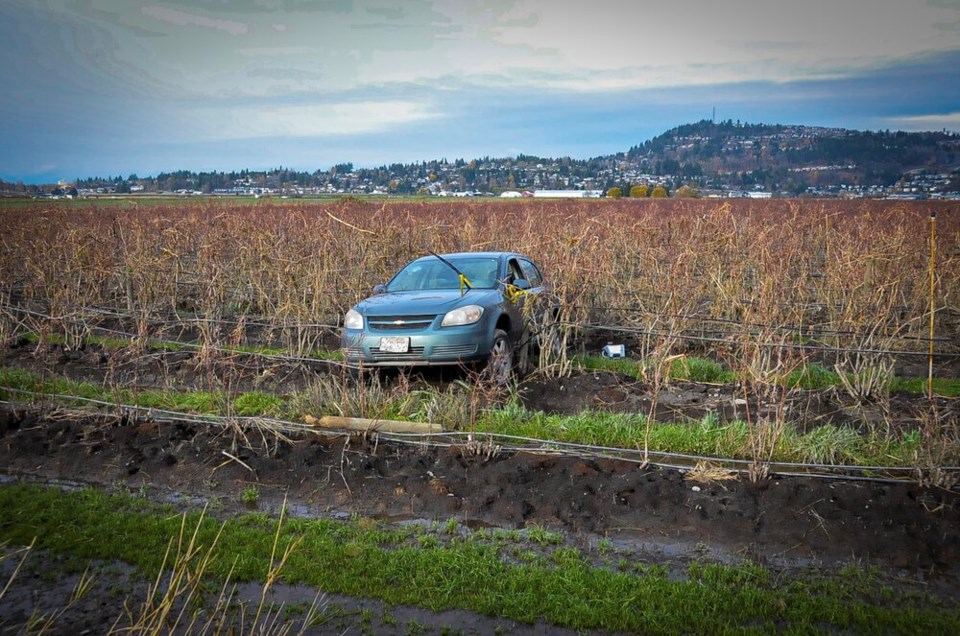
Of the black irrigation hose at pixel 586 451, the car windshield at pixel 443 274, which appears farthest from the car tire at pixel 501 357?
the black irrigation hose at pixel 586 451

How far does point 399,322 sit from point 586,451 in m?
3.35

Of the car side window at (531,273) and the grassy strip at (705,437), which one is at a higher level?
the car side window at (531,273)

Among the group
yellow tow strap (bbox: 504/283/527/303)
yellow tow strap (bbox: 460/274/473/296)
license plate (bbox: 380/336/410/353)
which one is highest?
yellow tow strap (bbox: 460/274/473/296)

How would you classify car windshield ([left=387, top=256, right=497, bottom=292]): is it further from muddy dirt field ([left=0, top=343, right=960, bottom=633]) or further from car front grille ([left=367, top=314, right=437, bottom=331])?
muddy dirt field ([left=0, top=343, right=960, bottom=633])

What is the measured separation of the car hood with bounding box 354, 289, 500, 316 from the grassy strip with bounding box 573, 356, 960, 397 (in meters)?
1.75

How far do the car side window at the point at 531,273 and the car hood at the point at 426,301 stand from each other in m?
1.54

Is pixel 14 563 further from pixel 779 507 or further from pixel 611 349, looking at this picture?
pixel 611 349

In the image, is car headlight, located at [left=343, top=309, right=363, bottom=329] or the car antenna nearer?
car headlight, located at [left=343, top=309, right=363, bottom=329]

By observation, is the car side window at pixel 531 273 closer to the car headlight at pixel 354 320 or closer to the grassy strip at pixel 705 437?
the car headlight at pixel 354 320

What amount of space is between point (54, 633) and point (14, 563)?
1174 mm

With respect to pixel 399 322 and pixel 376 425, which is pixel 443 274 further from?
pixel 376 425

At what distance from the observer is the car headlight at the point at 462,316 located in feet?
31.5

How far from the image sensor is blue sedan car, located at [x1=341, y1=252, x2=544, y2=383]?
948 centimetres

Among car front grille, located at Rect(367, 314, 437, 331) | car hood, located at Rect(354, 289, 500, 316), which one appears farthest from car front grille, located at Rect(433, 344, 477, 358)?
car hood, located at Rect(354, 289, 500, 316)
